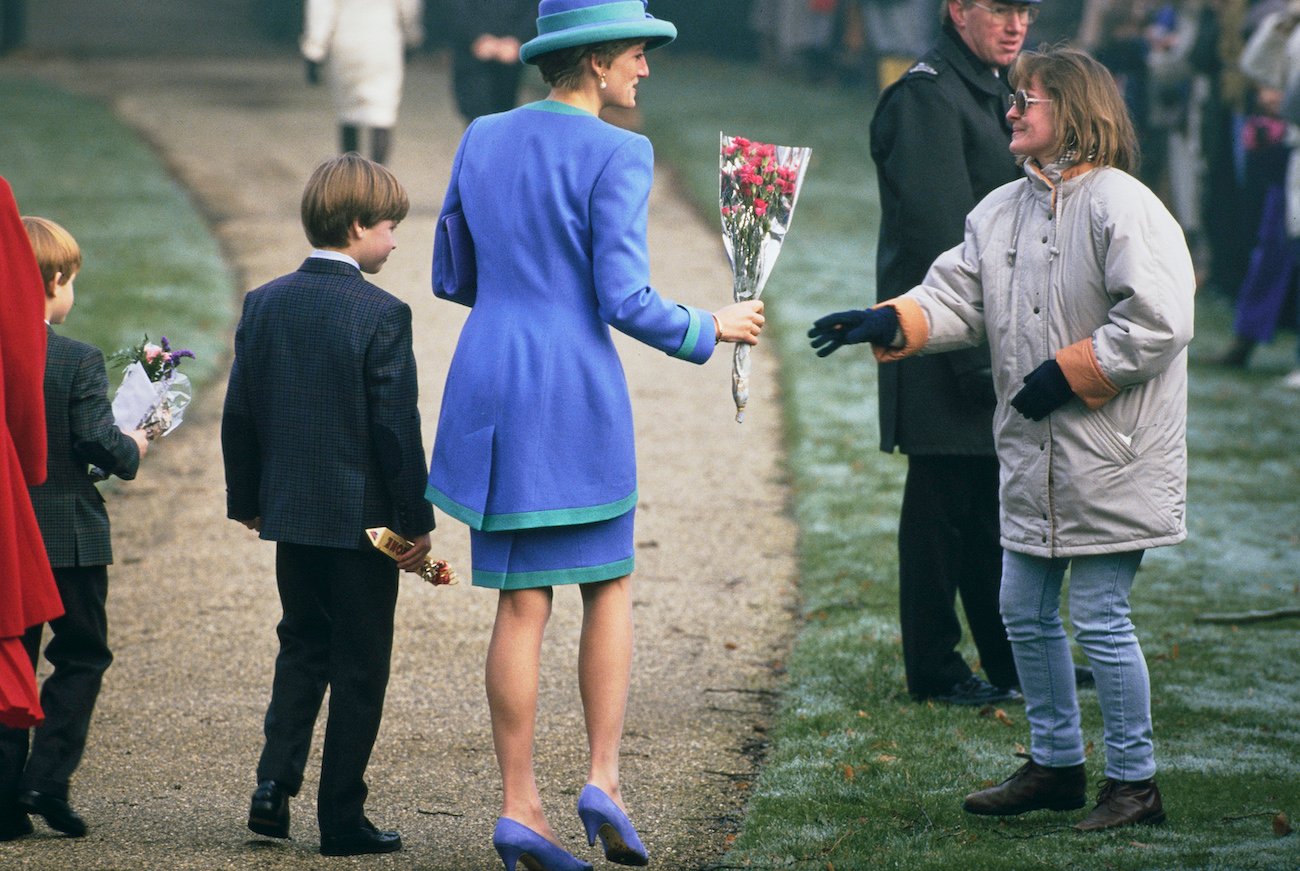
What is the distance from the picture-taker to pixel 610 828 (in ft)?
12.1

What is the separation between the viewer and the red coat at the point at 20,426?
370 cm

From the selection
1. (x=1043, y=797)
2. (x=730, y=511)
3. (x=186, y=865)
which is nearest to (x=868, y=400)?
(x=730, y=511)

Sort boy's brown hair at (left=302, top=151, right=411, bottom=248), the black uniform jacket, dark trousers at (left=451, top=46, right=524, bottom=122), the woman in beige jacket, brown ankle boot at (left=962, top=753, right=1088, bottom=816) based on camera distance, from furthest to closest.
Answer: dark trousers at (left=451, top=46, right=524, bottom=122), the black uniform jacket, brown ankle boot at (left=962, top=753, right=1088, bottom=816), boy's brown hair at (left=302, top=151, right=411, bottom=248), the woman in beige jacket

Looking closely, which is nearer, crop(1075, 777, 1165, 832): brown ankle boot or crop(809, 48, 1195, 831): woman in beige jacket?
crop(809, 48, 1195, 831): woman in beige jacket

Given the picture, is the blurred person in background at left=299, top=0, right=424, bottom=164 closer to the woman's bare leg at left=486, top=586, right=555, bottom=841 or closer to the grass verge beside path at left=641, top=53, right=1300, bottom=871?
the grass verge beside path at left=641, top=53, right=1300, bottom=871

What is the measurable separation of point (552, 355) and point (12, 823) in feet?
5.68

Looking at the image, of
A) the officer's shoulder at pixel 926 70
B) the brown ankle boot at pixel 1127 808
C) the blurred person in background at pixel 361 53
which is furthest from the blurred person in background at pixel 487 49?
the brown ankle boot at pixel 1127 808

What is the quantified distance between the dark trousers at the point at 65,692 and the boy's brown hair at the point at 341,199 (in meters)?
1.02

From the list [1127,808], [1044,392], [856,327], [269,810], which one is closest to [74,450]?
[269,810]

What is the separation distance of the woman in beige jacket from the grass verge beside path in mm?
230

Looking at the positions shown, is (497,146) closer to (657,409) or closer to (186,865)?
(186,865)

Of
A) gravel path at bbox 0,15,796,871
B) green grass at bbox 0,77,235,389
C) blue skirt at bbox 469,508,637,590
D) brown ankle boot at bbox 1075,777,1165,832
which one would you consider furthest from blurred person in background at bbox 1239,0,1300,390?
blue skirt at bbox 469,508,637,590

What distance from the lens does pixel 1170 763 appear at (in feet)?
15.2

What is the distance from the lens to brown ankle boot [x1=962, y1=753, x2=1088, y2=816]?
4133mm
